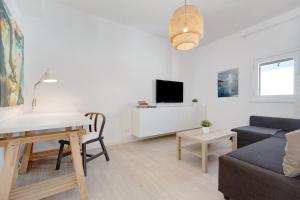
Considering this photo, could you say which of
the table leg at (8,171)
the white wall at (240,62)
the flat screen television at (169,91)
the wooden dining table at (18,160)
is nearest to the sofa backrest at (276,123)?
the white wall at (240,62)

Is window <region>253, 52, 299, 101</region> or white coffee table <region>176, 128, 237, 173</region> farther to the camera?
window <region>253, 52, 299, 101</region>

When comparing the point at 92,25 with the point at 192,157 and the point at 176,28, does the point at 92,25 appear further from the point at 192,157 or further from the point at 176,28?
the point at 192,157

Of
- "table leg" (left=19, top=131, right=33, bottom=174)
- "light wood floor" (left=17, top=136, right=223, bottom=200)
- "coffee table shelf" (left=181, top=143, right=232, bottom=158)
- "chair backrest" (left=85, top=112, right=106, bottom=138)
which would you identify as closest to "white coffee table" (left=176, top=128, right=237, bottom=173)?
"coffee table shelf" (left=181, top=143, right=232, bottom=158)

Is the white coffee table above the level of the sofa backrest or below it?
below

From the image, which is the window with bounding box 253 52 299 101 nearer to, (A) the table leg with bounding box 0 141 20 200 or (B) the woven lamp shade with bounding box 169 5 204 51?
Answer: (B) the woven lamp shade with bounding box 169 5 204 51

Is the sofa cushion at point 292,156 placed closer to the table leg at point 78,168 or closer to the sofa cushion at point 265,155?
the sofa cushion at point 265,155

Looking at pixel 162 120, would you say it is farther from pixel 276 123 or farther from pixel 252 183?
pixel 252 183

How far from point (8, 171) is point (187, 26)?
7.46 feet

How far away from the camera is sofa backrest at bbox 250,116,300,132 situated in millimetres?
2520

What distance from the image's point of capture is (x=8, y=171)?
1215 millimetres

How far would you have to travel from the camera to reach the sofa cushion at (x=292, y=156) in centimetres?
103

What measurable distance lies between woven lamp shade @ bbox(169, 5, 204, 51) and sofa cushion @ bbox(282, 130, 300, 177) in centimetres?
139

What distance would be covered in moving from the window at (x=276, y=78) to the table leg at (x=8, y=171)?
408 cm

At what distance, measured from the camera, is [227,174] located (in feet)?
4.58
